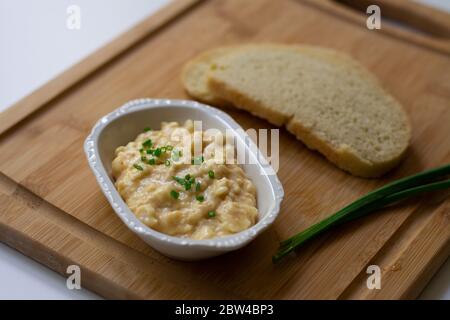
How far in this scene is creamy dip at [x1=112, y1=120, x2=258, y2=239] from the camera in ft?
10.6

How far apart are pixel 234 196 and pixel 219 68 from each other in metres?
1.36

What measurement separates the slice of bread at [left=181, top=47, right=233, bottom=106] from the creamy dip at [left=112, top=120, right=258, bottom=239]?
0.83 meters

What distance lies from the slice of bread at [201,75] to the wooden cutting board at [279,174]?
0.26 feet

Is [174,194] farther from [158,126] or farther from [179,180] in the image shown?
[158,126]

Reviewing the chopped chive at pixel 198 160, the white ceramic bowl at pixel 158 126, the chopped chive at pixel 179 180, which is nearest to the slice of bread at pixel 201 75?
the white ceramic bowl at pixel 158 126

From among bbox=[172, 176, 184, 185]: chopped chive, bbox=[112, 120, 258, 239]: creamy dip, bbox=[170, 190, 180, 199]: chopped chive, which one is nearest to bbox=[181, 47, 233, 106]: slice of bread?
bbox=[112, 120, 258, 239]: creamy dip

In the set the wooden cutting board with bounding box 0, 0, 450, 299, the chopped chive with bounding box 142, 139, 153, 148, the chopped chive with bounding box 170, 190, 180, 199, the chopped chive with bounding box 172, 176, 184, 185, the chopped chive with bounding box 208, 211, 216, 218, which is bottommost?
the wooden cutting board with bounding box 0, 0, 450, 299

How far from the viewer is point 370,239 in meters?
3.60

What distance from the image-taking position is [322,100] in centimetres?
426

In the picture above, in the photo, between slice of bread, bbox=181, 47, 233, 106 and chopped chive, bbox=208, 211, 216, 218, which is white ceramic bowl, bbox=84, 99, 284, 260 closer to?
chopped chive, bbox=208, 211, 216, 218

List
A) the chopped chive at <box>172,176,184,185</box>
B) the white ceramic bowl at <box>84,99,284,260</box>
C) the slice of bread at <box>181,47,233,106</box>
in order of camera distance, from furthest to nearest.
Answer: the slice of bread at <box>181,47,233,106</box>, the chopped chive at <box>172,176,184,185</box>, the white ceramic bowl at <box>84,99,284,260</box>

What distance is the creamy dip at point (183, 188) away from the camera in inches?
127
